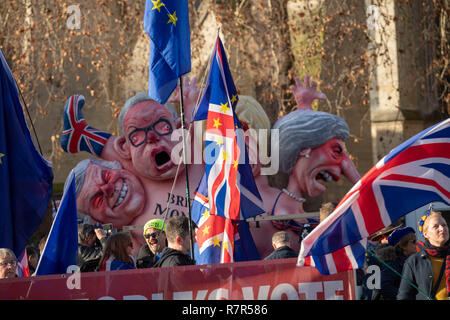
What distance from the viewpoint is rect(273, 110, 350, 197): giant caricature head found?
10.9 meters

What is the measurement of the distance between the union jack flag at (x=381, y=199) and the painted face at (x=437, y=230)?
0.22 meters

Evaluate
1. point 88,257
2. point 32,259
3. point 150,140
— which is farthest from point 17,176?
point 150,140

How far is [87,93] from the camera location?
17203 millimetres

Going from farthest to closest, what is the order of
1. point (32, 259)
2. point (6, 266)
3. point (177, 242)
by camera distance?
point (32, 259) < point (177, 242) < point (6, 266)

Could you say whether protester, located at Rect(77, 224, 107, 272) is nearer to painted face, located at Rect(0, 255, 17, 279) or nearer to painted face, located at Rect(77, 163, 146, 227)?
painted face, located at Rect(0, 255, 17, 279)

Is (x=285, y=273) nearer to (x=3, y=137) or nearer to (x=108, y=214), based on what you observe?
(x=3, y=137)

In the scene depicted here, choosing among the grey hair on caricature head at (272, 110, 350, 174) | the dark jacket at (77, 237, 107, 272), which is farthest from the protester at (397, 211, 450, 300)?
the grey hair on caricature head at (272, 110, 350, 174)

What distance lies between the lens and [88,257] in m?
7.63

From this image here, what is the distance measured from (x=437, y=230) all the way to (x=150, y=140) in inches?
224

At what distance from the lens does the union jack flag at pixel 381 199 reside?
538cm

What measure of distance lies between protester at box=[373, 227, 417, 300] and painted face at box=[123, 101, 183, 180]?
4159mm

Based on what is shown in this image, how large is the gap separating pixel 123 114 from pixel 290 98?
464cm

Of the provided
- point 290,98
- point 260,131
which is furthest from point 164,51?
point 290,98

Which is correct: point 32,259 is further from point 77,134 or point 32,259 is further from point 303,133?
point 303,133
